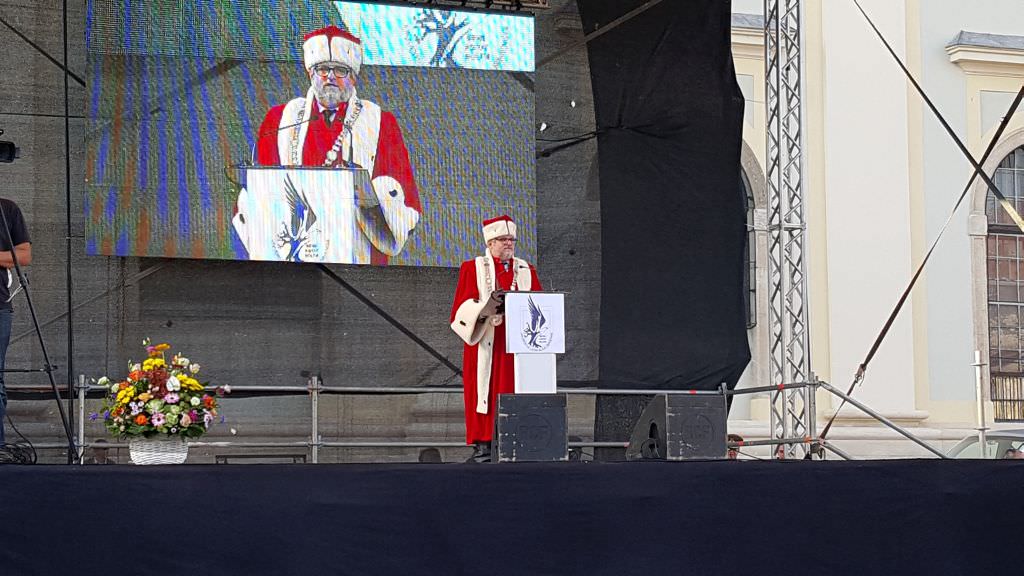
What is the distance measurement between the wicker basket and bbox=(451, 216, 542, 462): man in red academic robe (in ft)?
4.79

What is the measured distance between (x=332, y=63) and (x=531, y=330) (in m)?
2.40

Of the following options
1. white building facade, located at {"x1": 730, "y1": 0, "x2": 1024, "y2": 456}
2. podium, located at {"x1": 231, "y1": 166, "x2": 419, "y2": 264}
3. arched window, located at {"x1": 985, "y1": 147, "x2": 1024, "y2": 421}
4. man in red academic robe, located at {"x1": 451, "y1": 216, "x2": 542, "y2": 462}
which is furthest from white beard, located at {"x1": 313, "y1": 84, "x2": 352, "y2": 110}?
arched window, located at {"x1": 985, "y1": 147, "x2": 1024, "y2": 421}

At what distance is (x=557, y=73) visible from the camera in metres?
7.88

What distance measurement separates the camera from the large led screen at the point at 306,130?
23.3 ft

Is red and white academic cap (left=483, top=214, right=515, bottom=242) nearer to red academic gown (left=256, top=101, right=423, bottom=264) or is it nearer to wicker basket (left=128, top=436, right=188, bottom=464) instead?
red academic gown (left=256, top=101, right=423, bottom=264)

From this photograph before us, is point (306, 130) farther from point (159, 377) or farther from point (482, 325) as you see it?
point (159, 377)

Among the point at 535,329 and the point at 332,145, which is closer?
the point at 535,329

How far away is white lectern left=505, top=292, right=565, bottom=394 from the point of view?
580 cm

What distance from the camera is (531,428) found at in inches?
177

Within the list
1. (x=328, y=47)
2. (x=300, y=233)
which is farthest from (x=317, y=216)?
(x=328, y=47)

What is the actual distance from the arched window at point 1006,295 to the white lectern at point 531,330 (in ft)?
24.9

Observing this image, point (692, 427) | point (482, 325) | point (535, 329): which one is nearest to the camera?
point (692, 427)

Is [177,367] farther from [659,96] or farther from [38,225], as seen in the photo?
[659,96]

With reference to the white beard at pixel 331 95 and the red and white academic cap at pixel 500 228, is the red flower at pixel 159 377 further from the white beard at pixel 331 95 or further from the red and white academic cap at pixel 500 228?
the white beard at pixel 331 95
